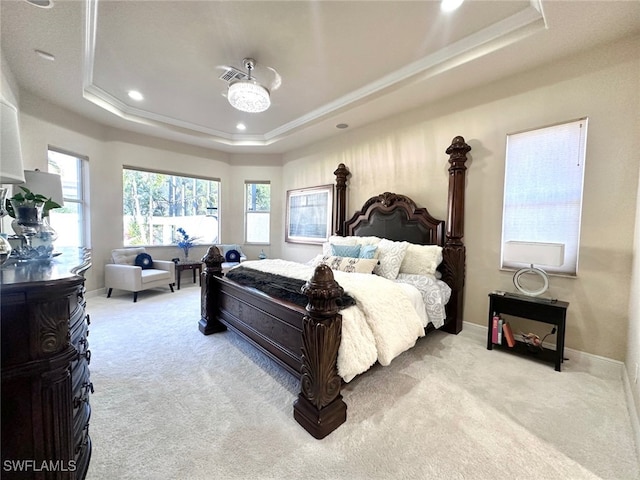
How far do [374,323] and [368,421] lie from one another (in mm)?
619

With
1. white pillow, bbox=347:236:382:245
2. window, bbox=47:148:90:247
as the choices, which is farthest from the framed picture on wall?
window, bbox=47:148:90:247

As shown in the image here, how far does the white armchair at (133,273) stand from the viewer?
4.20m

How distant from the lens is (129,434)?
1.59 m

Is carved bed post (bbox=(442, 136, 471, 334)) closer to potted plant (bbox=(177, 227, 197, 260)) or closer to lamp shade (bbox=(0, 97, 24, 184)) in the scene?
lamp shade (bbox=(0, 97, 24, 184))

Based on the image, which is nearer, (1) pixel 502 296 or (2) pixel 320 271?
(2) pixel 320 271

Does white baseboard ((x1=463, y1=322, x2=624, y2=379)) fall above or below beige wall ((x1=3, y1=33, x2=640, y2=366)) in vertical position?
below

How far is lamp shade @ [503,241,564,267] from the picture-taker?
7.50ft

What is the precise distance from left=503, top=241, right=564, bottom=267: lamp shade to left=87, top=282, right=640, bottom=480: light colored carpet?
98 centimetres

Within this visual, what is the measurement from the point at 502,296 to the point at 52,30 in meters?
4.86

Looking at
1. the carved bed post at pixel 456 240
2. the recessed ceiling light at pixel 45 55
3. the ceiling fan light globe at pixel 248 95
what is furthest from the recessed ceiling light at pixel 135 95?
the carved bed post at pixel 456 240

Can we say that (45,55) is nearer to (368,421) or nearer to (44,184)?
(44,184)

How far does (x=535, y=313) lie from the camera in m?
2.49

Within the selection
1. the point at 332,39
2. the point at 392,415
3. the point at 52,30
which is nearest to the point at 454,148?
the point at 332,39

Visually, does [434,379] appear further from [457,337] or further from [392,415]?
[457,337]
